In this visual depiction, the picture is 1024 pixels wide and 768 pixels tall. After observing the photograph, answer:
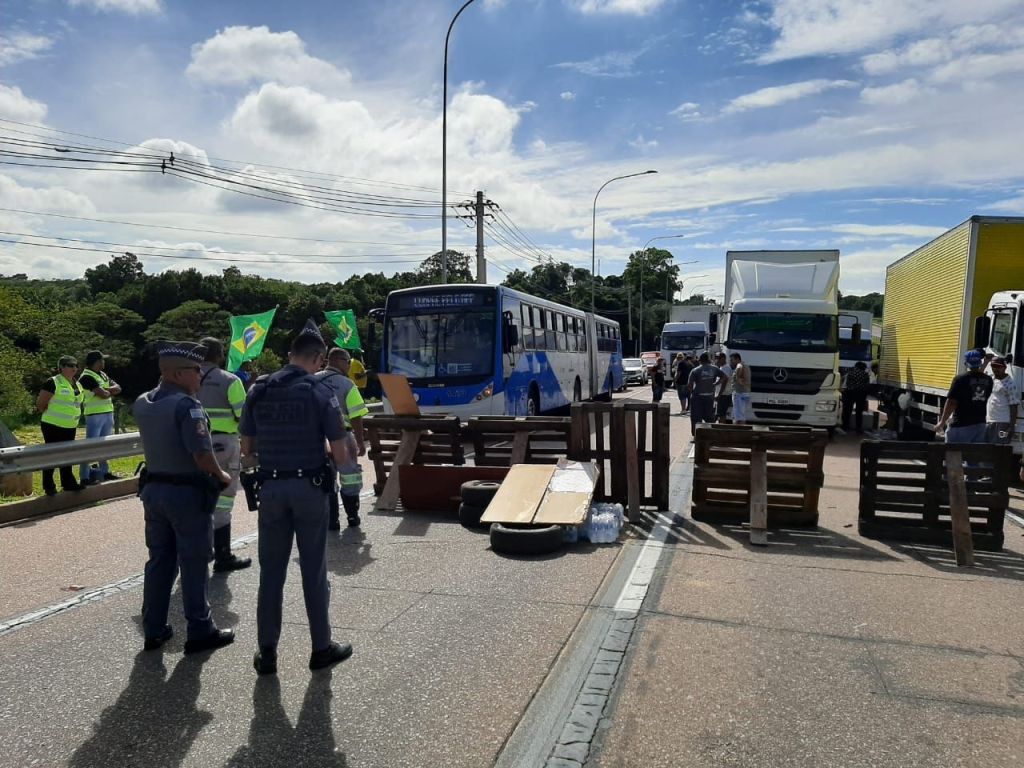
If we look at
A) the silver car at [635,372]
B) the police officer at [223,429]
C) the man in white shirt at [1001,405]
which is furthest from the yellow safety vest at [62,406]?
the silver car at [635,372]

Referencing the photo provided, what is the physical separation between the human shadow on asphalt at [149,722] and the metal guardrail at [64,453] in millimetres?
3816

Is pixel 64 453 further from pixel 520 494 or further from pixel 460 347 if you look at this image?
pixel 460 347

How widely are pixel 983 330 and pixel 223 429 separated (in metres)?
10.9

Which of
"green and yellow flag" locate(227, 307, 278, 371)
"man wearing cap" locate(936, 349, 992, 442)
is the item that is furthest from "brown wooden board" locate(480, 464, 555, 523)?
"green and yellow flag" locate(227, 307, 278, 371)

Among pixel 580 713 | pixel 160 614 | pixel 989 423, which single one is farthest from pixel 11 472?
pixel 989 423

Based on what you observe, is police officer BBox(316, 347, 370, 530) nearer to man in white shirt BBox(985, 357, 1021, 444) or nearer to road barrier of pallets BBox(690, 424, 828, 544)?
road barrier of pallets BBox(690, 424, 828, 544)

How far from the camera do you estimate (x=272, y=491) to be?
4254 mm

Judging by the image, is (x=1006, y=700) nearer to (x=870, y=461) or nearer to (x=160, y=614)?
(x=870, y=461)

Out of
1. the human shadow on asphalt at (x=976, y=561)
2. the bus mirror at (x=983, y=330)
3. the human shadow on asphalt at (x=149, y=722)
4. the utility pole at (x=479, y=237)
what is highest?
the utility pole at (x=479, y=237)

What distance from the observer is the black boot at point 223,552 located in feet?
20.6

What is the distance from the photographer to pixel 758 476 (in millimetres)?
7719

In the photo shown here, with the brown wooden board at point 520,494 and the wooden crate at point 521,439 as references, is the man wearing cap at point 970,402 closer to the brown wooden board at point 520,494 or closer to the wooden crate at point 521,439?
the wooden crate at point 521,439

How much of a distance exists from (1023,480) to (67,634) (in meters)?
11.4

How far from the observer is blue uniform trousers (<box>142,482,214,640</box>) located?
4.54m
